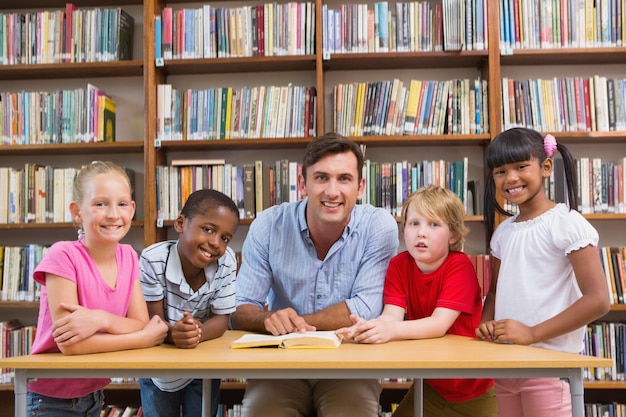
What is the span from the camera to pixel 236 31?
325 cm

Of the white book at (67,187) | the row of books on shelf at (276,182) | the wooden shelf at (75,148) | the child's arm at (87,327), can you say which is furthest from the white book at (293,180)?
the child's arm at (87,327)

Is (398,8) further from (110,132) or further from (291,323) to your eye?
(291,323)

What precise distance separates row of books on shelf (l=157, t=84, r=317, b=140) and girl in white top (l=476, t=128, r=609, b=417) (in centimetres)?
156

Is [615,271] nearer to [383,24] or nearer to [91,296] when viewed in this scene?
[383,24]

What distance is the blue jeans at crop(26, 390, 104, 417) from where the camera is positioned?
1607mm

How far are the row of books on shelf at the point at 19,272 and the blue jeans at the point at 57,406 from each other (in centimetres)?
178

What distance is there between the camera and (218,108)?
3.26 meters

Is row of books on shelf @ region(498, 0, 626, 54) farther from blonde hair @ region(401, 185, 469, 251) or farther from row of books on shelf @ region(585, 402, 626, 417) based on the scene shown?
row of books on shelf @ region(585, 402, 626, 417)

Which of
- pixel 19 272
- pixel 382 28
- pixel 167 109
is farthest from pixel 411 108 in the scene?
pixel 19 272

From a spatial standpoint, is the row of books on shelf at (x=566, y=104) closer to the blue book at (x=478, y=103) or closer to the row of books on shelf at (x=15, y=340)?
the blue book at (x=478, y=103)

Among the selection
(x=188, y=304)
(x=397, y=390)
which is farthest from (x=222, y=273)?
(x=397, y=390)

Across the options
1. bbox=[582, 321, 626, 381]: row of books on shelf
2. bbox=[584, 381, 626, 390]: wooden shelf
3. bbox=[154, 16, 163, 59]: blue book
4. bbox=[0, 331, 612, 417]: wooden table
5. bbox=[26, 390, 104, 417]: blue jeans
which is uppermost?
bbox=[154, 16, 163, 59]: blue book

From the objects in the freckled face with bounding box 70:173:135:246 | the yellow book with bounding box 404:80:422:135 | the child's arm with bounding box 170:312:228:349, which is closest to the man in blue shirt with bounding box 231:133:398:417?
the child's arm with bounding box 170:312:228:349

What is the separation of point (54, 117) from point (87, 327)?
7.17ft
